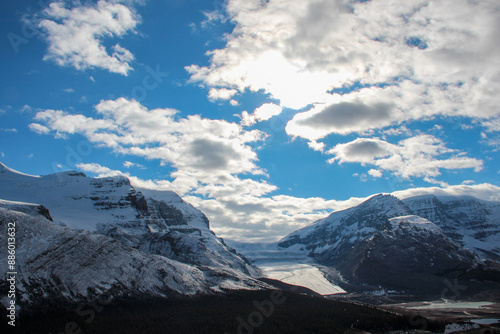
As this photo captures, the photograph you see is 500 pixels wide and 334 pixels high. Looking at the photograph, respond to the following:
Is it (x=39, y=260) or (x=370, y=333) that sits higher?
(x=39, y=260)

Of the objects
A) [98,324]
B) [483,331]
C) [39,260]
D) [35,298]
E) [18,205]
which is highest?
[18,205]

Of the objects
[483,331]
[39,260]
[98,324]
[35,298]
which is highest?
[39,260]

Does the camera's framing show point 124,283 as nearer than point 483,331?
No

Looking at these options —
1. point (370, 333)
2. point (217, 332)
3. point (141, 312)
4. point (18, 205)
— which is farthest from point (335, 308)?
point (18, 205)

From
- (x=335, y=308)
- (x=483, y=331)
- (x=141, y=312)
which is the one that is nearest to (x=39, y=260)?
(x=141, y=312)

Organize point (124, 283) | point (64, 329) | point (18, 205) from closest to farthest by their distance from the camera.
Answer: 1. point (64, 329)
2. point (124, 283)
3. point (18, 205)

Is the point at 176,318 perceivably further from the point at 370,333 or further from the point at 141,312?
the point at 370,333

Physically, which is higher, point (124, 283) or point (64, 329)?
point (124, 283)

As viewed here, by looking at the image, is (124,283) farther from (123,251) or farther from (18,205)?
(18,205)

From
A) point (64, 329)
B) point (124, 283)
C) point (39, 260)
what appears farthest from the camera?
point (124, 283)
